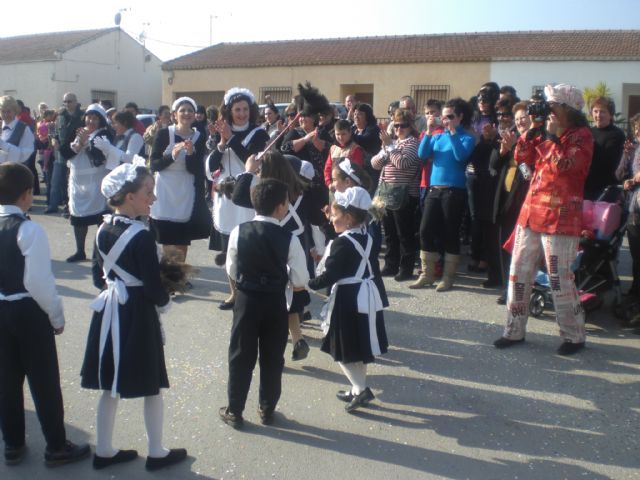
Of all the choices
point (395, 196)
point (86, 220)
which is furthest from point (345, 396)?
point (86, 220)

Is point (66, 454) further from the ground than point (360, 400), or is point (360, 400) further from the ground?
point (360, 400)

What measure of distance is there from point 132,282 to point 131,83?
38826mm

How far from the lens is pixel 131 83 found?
1569 inches

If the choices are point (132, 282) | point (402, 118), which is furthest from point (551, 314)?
point (132, 282)

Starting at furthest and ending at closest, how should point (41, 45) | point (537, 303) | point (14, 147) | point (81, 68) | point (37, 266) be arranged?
point (41, 45), point (81, 68), point (14, 147), point (537, 303), point (37, 266)

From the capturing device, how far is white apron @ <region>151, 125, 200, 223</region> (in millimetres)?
6840

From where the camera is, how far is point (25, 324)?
351 centimetres

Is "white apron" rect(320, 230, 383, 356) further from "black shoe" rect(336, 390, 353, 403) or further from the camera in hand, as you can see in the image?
the camera in hand

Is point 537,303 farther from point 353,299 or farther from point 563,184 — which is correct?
point 353,299

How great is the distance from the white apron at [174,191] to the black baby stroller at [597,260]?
3514mm

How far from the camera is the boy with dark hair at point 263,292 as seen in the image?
13.1 ft

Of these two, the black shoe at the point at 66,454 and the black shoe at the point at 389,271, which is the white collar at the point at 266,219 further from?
the black shoe at the point at 389,271

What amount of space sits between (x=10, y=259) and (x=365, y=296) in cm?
211

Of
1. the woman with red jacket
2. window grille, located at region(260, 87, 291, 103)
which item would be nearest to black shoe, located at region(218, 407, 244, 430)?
the woman with red jacket
